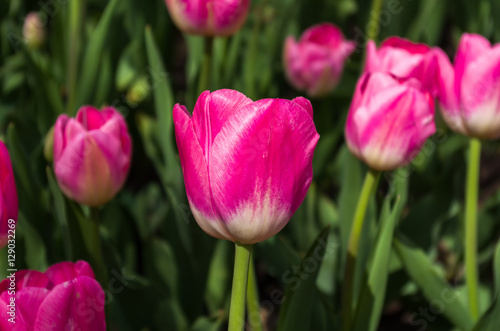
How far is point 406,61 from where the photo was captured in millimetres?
882

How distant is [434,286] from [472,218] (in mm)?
127

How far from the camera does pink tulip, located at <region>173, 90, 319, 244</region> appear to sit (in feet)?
1.84

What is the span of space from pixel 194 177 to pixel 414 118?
0.35 metres

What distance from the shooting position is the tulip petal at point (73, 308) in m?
0.57

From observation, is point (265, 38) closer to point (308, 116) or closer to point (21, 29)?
point (21, 29)

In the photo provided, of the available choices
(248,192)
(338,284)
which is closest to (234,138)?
(248,192)

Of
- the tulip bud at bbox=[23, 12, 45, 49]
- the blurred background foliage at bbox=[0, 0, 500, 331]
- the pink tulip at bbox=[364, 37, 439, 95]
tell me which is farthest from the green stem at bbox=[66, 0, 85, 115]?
the pink tulip at bbox=[364, 37, 439, 95]

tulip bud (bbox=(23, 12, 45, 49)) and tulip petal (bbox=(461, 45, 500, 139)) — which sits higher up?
tulip petal (bbox=(461, 45, 500, 139))

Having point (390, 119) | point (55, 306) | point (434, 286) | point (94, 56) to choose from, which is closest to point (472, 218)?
point (434, 286)

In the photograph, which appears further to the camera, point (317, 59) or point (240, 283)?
point (317, 59)

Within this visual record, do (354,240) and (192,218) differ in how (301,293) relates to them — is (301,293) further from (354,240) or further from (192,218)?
(192,218)

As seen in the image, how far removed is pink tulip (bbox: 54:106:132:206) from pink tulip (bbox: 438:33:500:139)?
0.44 meters

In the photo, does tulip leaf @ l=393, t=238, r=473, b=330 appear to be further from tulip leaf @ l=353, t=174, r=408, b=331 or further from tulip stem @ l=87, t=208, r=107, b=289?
tulip stem @ l=87, t=208, r=107, b=289

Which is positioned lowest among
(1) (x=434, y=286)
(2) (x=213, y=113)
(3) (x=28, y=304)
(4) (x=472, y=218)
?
(1) (x=434, y=286)
